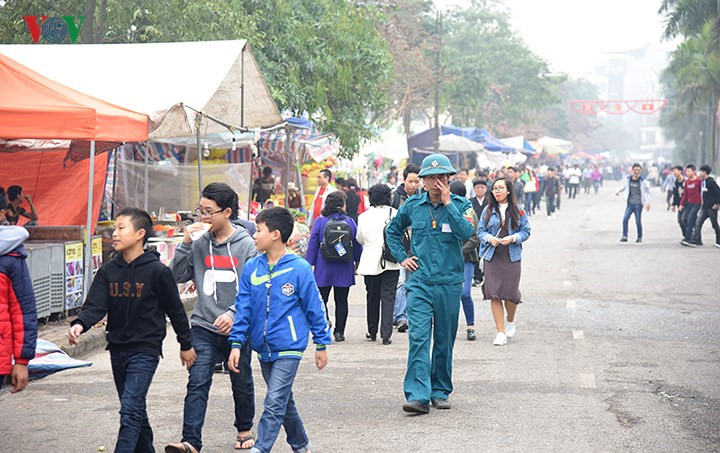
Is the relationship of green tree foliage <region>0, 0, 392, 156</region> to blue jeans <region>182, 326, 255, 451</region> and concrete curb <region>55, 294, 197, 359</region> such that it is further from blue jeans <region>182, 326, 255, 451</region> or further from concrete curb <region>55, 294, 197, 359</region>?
blue jeans <region>182, 326, 255, 451</region>

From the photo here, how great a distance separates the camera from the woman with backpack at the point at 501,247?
1082cm

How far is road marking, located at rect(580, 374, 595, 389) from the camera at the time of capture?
8.77m

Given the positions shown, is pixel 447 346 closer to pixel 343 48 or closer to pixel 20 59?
pixel 20 59

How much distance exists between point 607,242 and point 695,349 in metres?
14.8

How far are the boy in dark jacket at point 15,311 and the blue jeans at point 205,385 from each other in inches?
40.4

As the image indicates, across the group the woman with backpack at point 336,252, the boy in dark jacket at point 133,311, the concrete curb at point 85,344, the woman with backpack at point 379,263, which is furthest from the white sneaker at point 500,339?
the boy in dark jacket at point 133,311

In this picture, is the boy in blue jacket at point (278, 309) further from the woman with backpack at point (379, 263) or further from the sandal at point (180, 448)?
the woman with backpack at point (379, 263)

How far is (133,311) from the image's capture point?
5.83 metres

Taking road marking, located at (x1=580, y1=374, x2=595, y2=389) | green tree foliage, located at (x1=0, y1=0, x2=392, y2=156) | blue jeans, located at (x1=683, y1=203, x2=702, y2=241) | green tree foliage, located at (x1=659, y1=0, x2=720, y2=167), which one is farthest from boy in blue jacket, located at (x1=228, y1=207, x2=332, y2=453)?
green tree foliage, located at (x1=659, y1=0, x2=720, y2=167)

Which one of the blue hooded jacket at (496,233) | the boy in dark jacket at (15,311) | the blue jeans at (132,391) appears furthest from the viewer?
the blue hooded jacket at (496,233)

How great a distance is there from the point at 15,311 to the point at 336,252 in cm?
589

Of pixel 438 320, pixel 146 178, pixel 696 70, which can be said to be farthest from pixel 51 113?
pixel 696 70

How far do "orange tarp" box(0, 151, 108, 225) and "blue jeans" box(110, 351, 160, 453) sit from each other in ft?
31.2

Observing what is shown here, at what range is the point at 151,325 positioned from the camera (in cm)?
586
